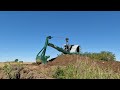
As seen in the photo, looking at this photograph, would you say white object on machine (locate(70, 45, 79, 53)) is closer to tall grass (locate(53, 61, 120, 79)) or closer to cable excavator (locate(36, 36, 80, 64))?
cable excavator (locate(36, 36, 80, 64))

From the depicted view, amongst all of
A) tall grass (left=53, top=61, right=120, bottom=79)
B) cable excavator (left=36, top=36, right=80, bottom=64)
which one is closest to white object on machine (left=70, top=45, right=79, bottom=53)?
cable excavator (left=36, top=36, right=80, bottom=64)

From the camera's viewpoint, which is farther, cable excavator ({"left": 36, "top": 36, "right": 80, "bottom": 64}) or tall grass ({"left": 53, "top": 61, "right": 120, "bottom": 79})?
cable excavator ({"left": 36, "top": 36, "right": 80, "bottom": 64})

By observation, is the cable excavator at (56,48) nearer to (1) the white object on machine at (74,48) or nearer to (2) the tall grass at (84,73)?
(1) the white object on machine at (74,48)

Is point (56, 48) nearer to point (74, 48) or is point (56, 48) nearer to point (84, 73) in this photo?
point (74, 48)

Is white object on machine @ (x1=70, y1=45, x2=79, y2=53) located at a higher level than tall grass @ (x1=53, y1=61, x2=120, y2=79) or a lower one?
higher

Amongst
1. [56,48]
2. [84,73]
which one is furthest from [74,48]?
[84,73]

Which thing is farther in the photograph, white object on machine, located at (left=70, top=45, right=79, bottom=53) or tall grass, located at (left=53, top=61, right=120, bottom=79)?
white object on machine, located at (left=70, top=45, right=79, bottom=53)

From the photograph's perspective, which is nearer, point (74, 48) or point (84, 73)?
point (84, 73)
